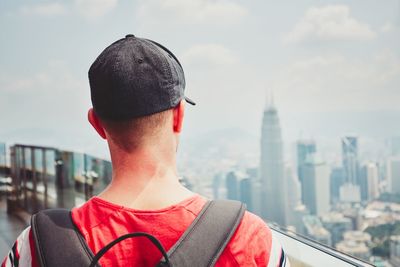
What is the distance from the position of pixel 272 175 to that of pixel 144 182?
17.9 meters

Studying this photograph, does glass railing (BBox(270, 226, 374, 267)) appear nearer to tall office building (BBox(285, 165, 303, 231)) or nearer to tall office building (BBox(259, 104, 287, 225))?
tall office building (BBox(259, 104, 287, 225))

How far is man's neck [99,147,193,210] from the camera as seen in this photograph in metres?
0.55

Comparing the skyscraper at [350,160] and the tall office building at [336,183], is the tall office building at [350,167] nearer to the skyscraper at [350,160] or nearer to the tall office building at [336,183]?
the skyscraper at [350,160]

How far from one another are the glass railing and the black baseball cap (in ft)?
2.69

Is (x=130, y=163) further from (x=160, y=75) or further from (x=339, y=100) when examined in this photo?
(x=339, y=100)

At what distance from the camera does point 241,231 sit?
0.54 m

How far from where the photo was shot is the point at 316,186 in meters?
15.6

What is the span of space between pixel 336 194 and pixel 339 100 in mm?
19867

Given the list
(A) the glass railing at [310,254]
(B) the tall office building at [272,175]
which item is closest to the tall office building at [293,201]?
(B) the tall office building at [272,175]

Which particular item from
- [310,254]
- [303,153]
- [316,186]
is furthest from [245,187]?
[310,254]

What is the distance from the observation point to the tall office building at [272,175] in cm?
1656

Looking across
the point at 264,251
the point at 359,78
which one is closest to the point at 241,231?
the point at 264,251

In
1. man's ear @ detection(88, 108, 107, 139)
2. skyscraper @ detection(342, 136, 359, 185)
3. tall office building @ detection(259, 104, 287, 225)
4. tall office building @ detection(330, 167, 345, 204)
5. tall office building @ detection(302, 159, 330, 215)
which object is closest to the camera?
man's ear @ detection(88, 108, 107, 139)

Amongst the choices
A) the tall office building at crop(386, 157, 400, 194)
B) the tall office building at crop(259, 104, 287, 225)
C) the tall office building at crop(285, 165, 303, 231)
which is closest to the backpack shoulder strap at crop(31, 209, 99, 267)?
the tall office building at crop(386, 157, 400, 194)
